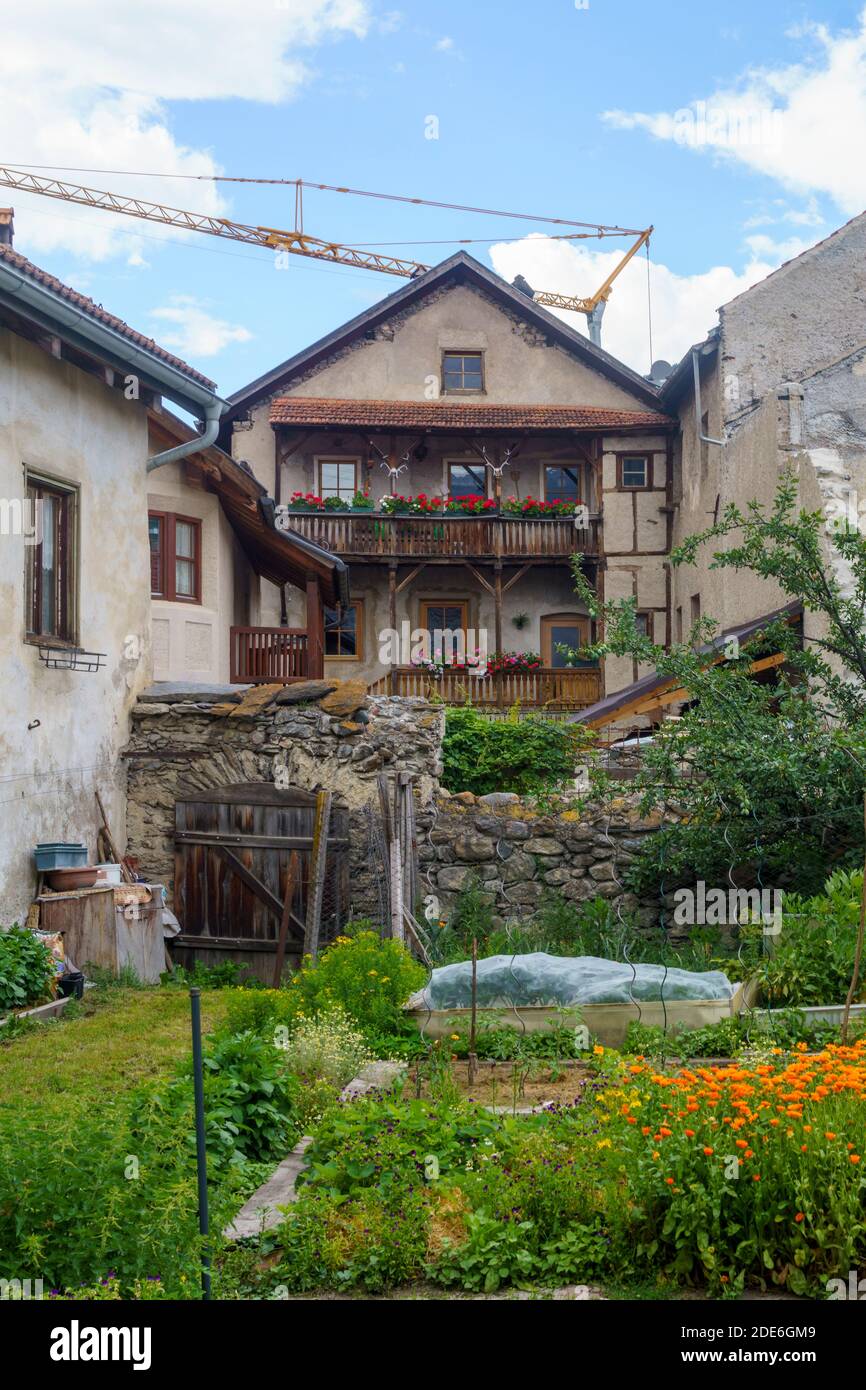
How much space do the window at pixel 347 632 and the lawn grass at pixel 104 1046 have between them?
16.6 meters

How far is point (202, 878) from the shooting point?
12.2 meters

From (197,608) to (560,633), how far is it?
11.4 meters

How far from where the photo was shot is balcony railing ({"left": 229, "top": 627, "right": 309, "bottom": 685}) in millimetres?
18531

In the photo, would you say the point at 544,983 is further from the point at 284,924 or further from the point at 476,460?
the point at 476,460

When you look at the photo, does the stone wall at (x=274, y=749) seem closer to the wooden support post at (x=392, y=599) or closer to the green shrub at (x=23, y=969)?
the green shrub at (x=23, y=969)

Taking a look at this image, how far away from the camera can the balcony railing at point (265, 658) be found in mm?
18531

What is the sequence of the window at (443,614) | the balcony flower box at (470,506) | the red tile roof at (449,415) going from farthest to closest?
the window at (443,614) < the balcony flower box at (470,506) < the red tile roof at (449,415)

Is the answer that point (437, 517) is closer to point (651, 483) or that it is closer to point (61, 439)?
point (651, 483)

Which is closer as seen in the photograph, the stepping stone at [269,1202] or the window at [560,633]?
the stepping stone at [269,1202]

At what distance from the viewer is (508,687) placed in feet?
82.2

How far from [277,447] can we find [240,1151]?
2187cm

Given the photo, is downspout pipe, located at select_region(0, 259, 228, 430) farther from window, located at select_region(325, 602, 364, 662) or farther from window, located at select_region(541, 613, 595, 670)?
window, located at select_region(541, 613, 595, 670)

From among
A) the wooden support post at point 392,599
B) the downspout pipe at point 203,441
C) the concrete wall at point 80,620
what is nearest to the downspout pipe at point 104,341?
the downspout pipe at point 203,441

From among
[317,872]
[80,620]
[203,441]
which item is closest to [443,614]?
[203,441]
